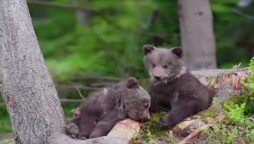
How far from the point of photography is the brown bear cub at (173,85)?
782 centimetres

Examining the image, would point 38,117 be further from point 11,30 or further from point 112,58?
point 112,58

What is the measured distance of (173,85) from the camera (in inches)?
316

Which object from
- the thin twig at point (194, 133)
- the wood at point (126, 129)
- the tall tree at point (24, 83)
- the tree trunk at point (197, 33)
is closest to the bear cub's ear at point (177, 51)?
the wood at point (126, 129)

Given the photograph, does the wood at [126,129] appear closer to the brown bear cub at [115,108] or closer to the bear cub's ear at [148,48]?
the brown bear cub at [115,108]

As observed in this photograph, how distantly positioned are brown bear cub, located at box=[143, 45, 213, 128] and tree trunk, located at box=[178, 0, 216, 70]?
7.88ft

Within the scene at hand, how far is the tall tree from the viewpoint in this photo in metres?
7.37

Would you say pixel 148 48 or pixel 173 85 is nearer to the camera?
pixel 173 85

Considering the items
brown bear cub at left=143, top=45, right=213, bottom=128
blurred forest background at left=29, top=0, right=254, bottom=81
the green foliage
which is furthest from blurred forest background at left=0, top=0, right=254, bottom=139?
the green foliage

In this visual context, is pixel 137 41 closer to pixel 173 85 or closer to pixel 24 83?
pixel 173 85

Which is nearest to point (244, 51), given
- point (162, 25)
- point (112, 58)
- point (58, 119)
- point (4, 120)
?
point (162, 25)

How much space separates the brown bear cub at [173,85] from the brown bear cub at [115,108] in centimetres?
35

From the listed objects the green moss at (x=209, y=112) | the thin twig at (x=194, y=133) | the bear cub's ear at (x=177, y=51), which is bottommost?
the thin twig at (x=194, y=133)

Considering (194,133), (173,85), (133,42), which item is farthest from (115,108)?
(133,42)

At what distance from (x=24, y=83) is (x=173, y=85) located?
175cm
